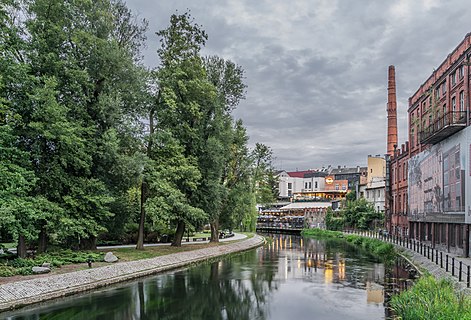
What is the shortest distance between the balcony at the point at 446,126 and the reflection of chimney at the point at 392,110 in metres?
25.4

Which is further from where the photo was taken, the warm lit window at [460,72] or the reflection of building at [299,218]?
the reflection of building at [299,218]

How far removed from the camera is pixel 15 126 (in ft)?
74.1

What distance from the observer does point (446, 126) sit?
29516 millimetres

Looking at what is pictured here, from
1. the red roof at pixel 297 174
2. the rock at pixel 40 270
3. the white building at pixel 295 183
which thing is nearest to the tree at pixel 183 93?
the rock at pixel 40 270

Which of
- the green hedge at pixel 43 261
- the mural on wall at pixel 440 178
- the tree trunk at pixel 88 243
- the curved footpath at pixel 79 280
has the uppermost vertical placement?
the mural on wall at pixel 440 178

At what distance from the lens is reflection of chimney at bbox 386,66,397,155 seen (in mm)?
59062

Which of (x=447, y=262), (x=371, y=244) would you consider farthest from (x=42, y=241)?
(x=371, y=244)

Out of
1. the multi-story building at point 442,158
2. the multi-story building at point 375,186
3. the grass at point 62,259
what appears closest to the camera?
the grass at point 62,259

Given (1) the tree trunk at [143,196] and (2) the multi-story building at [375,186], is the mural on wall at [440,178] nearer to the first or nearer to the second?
(1) the tree trunk at [143,196]

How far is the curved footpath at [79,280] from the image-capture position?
55.6 feet

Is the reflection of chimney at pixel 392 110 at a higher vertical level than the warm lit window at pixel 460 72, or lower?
higher

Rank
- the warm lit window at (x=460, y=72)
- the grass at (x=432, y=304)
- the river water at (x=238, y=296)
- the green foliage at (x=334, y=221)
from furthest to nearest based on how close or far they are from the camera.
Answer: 1. the green foliage at (x=334, y=221)
2. the warm lit window at (x=460, y=72)
3. the river water at (x=238, y=296)
4. the grass at (x=432, y=304)

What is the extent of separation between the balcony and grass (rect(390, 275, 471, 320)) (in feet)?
53.8

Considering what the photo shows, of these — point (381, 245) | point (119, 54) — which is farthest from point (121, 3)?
point (381, 245)
